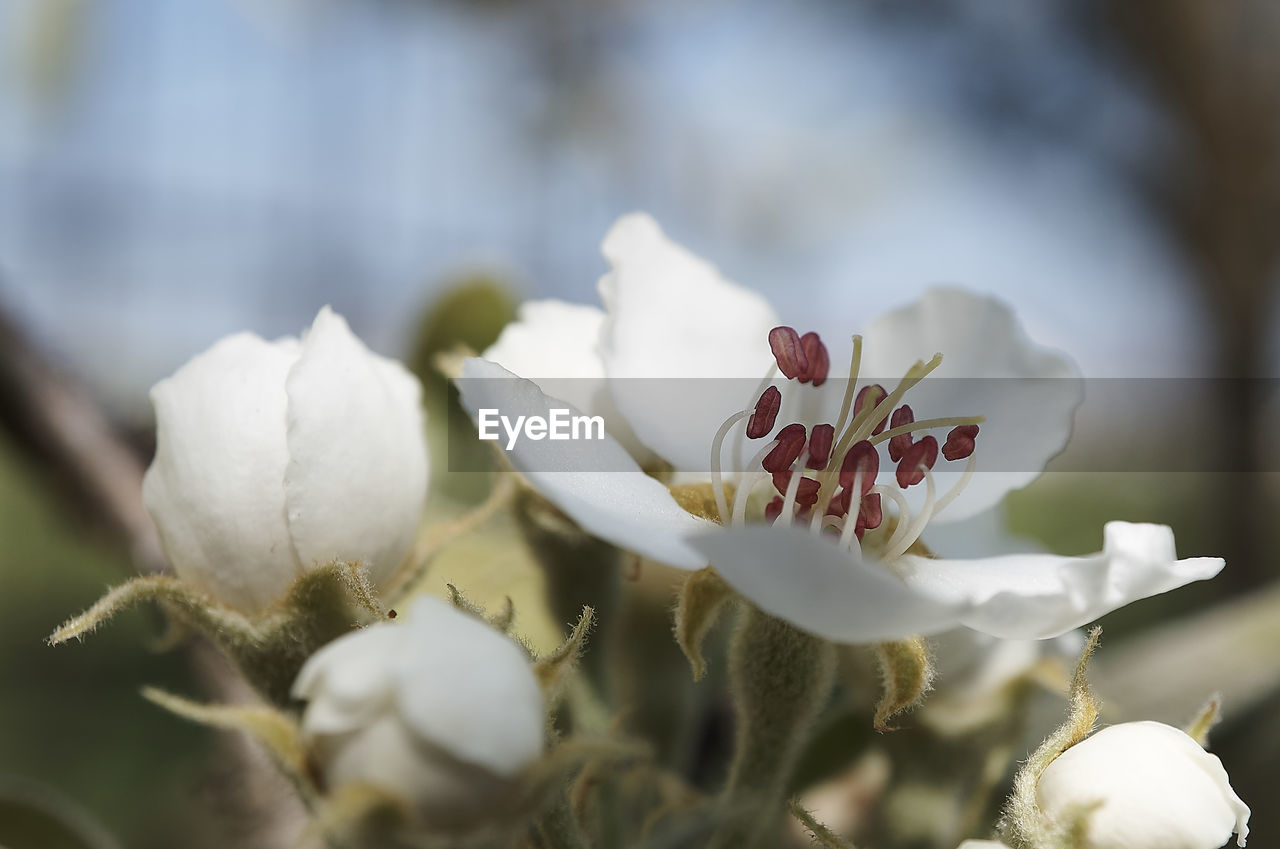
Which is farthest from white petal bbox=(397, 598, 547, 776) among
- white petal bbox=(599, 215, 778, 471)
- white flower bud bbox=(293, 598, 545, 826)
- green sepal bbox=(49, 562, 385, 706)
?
white petal bbox=(599, 215, 778, 471)

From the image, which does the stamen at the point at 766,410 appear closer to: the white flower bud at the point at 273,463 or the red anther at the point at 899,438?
the red anther at the point at 899,438

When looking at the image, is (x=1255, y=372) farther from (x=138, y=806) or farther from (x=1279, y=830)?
(x=138, y=806)

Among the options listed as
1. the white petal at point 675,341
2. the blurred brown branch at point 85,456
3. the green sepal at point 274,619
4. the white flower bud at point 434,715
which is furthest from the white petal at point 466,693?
the blurred brown branch at point 85,456

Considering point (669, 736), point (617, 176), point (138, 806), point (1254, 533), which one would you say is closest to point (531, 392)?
point (669, 736)

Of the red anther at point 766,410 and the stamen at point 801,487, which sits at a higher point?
the red anther at point 766,410

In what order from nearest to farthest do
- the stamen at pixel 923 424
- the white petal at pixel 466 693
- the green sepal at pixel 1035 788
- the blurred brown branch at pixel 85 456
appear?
the white petal at pixel 466 693
the green sepal at pixel 1035 788
the stamen at pixel 923 424
the blurred brown branch at pixel 85 456

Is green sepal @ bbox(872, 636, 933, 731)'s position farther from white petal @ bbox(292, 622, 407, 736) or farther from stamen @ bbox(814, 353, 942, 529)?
white petal @ bbox(292, 622, 407, 736)
